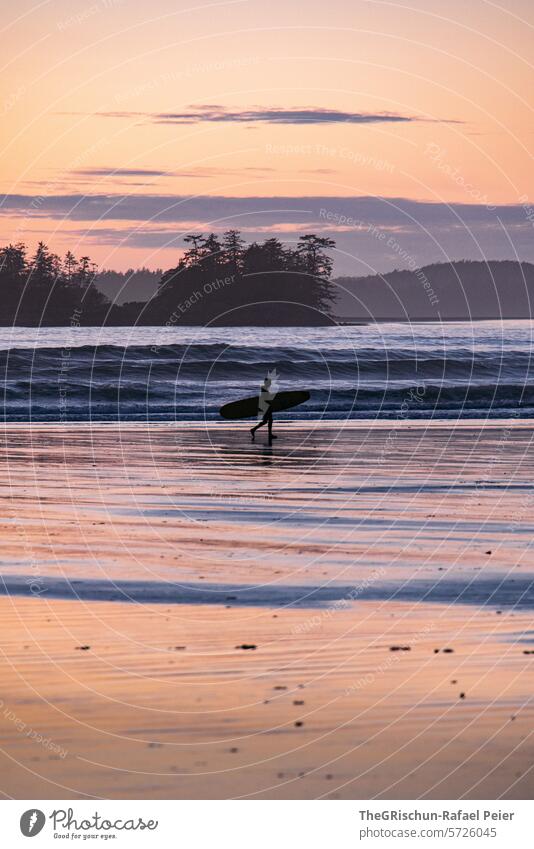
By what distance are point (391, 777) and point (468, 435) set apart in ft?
93.2

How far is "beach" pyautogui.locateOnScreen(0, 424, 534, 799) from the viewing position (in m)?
9.30

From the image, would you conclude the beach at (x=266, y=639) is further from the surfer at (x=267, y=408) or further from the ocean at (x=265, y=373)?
the ocean at (x=265, y=373)

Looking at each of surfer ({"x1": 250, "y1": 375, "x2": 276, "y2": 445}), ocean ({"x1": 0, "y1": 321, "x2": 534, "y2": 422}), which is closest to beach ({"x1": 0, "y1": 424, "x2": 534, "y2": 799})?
surfer ({"x1": 250, "y1": 375, "x2": 276, "y2": 445})

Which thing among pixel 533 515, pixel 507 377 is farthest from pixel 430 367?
pixel 533 515

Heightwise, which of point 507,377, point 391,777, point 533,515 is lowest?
point 391,777

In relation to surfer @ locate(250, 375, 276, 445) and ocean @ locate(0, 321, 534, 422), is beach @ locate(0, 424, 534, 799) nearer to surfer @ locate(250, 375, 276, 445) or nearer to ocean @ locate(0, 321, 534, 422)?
surfer @ locate(250, 375, 276, 445)

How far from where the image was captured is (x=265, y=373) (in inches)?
2901

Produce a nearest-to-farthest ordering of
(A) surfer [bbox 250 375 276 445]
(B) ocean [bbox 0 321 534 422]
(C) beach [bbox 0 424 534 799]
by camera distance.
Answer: (C) beach [bbox 0 424 534 799], (A) surfer [bbox 250 375 276 445], (B) ocean [bbox 0 321 534 422]

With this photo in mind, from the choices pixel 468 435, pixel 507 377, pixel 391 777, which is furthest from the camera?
pixel 507 377

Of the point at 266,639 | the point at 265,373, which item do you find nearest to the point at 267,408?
the point at 266,639

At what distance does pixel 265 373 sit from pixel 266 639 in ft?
201

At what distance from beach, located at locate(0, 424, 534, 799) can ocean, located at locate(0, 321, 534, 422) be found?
79.0 feet

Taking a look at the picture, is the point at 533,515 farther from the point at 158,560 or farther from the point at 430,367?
the point at 430,367

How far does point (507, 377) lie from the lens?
75.4 metres
